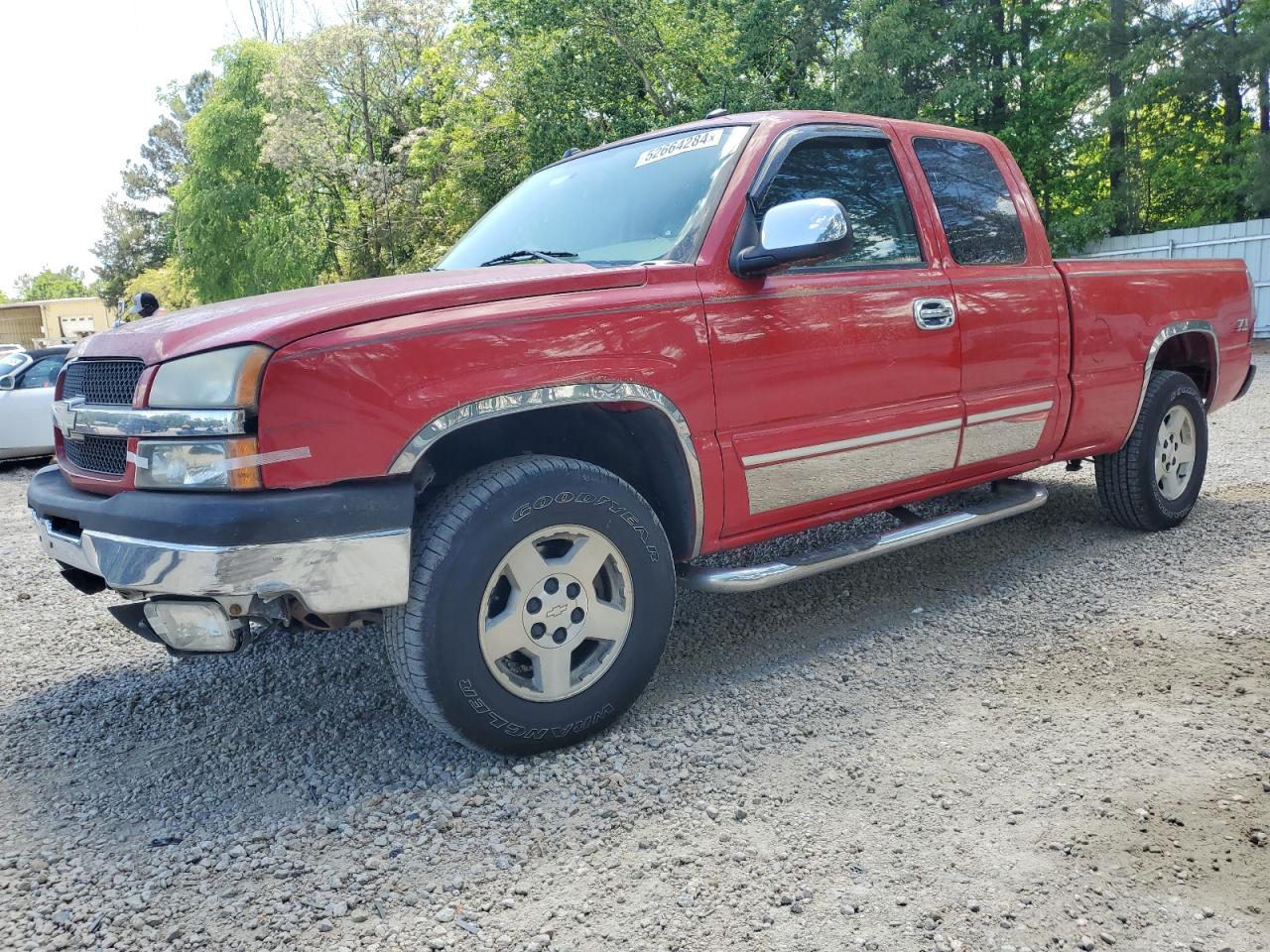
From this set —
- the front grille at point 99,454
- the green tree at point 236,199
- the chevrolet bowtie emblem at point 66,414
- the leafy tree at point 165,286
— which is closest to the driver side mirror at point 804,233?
the front grille at point 99,454

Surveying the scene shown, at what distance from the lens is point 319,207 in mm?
33656

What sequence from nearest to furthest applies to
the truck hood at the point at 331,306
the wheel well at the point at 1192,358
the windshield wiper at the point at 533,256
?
1. the truck hood at the point at 331,306
2. the windshield wiper at the point at 533,256
3. the wheel well at the point at 1192,358

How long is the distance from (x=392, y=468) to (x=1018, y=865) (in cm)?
184

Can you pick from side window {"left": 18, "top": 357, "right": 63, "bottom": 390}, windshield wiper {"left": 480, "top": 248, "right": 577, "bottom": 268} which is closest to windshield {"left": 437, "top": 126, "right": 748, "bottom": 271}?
windshield wiper {"left": 480, "top": 248, "right": 577, "bottom": 268}

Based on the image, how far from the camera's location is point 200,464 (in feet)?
8.35

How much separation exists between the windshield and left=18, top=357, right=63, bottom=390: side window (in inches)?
353

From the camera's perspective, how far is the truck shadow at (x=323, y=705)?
2.87 meters

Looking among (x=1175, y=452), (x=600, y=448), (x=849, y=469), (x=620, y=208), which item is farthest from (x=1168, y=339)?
(x=600, y=448)

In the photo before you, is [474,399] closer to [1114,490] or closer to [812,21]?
[1114,490]

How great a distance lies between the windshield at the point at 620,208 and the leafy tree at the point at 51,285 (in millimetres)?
144743

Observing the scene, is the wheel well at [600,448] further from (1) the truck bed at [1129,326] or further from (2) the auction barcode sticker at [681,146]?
(1) the truck bed at [1129,326]

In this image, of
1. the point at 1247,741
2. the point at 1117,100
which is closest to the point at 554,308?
the point at 1247,741

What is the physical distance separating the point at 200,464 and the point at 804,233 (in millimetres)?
1898

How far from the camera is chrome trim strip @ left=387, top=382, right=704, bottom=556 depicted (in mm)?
2670
